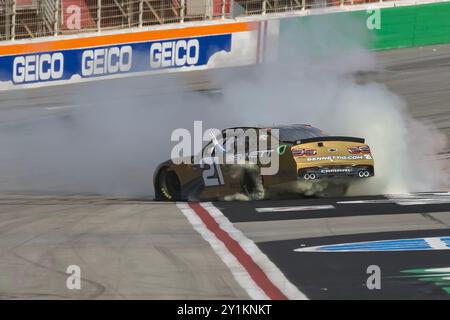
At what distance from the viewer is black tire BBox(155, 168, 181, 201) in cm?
1619

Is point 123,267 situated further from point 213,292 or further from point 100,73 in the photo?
point 100,73

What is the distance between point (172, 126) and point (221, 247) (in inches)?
445

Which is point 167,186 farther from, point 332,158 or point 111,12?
point 111,12

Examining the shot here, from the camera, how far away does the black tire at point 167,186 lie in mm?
16188

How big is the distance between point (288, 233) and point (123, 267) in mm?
2620

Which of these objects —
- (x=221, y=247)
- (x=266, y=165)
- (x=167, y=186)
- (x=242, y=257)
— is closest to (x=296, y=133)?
(x=266, y=165)

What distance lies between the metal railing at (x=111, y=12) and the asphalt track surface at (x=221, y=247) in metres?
15.8

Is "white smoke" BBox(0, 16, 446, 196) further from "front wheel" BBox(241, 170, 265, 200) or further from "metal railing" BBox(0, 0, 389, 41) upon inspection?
"metal railing" BBox(0, 0, 389, 41)

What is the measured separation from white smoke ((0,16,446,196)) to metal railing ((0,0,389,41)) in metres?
2.94

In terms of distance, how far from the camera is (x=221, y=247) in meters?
11.4

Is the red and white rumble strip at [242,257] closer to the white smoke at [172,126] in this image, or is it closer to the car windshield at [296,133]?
the car windshield at [296,133]

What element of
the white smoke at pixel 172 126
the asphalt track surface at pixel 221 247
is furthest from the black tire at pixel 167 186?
the white smoke at pixel 172 126

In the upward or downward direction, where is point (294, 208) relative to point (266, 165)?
downward

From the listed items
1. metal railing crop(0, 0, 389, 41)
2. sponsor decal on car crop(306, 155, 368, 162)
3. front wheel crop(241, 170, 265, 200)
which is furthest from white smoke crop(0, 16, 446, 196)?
metal railing crop(0, 0, 389, 41)
